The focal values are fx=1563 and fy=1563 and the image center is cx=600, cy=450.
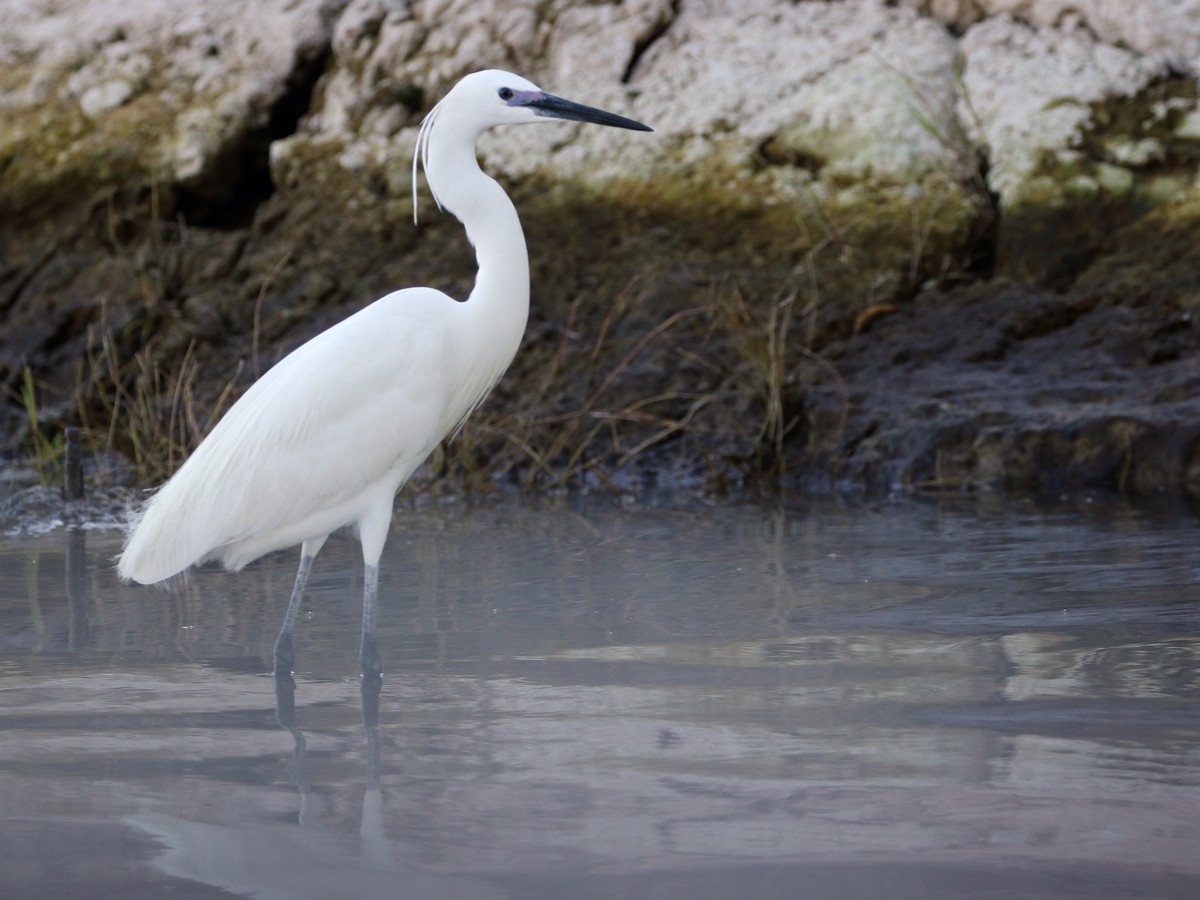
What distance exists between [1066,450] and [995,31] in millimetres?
3149

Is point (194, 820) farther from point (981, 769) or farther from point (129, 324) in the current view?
point (129, 324)

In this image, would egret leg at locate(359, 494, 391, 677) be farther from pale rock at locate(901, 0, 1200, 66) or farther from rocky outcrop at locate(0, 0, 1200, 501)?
pale rock at locate(901, 0, 1200, 66)

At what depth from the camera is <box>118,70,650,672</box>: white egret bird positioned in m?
3.89

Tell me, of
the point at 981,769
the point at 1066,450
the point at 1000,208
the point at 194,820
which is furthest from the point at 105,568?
the point at 1000,208

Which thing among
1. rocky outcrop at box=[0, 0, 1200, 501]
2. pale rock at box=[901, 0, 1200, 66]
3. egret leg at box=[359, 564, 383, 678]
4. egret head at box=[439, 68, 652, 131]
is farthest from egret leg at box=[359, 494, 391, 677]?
pale rock at box=[901, 0, 1200, 66]

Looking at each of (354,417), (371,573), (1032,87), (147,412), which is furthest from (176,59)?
(371,573)

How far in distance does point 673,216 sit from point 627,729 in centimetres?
582

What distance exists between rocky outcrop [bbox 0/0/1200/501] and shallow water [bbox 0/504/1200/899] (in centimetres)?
218

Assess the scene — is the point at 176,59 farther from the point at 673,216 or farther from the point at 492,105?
the point at 492,105

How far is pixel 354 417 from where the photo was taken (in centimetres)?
397

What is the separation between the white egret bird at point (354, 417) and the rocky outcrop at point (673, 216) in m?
2.61

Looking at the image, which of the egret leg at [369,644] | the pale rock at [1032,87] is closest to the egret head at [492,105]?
the egret leg at [369,644]

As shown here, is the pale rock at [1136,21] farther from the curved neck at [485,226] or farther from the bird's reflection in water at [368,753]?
the bird's reflection in water at [368,753]

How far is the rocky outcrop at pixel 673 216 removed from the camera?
7160mm
